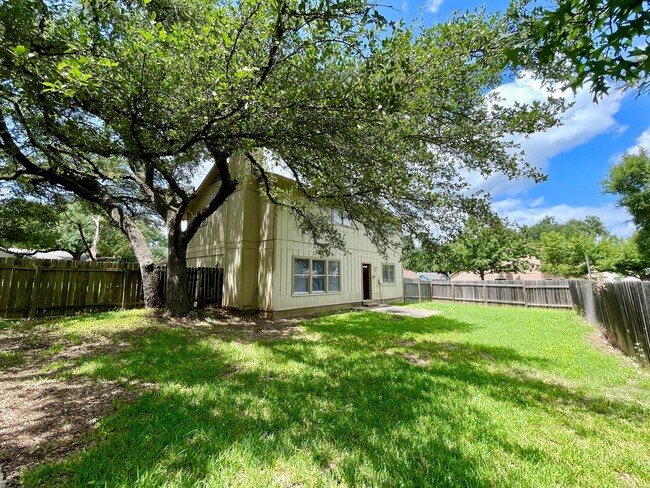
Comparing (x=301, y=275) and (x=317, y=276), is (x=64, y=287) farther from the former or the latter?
(x=317, y=276)

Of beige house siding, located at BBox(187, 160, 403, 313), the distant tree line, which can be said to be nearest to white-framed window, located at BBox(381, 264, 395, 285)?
the distant tree line

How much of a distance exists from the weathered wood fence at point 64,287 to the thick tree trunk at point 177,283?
1.48 meters

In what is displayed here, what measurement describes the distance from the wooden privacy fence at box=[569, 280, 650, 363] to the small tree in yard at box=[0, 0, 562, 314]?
279cm

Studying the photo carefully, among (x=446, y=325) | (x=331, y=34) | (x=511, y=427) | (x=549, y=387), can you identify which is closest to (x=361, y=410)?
(x=511, y=427)

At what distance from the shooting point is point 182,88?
12.1ft

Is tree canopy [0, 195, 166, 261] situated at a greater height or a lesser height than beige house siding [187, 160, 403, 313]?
greater

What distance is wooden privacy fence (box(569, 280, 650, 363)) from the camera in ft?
15.5

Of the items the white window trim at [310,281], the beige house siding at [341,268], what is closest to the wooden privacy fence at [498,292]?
the beige house siding at [341,268]

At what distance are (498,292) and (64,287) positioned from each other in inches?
725

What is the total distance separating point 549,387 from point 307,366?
3.51 metres

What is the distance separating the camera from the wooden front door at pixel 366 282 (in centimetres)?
1409

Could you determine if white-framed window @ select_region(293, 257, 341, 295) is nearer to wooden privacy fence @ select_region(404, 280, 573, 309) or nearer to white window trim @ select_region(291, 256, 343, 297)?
white window trim @ select_region(291, 256, 343, 297)

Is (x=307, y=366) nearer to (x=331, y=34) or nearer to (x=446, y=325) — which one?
(x=331, y=34)

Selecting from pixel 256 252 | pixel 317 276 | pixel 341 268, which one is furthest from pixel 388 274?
pixel 256 252
